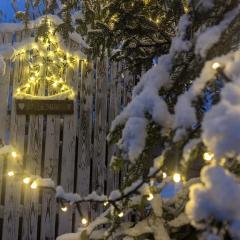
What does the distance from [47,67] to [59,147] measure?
0.91m

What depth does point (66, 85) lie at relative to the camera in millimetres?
5348

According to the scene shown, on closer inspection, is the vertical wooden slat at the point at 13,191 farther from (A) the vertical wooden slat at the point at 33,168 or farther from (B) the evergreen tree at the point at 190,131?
(B) the evergreen tree at the point at 190,131

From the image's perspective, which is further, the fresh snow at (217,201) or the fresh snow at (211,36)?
the fresh snow at (211,36)

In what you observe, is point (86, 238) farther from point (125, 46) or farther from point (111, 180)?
point (111, 180)

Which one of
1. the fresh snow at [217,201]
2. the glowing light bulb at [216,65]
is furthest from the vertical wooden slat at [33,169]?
the fresh snow at [217,201]

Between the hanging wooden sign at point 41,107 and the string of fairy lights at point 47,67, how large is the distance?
0.31 ft

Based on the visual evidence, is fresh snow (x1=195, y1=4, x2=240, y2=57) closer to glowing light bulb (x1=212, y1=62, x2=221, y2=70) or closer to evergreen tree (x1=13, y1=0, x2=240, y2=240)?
evergreen tree (x1=13, y1=0, x2=240, y2=240)

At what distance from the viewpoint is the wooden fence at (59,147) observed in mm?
5004

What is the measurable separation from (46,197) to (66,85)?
4.08 feet

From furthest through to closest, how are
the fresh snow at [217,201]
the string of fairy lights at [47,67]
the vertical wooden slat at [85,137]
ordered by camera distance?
the string of fairy lights at [47,67] → the vertical wooden slat at [85,137] → the fresh snow at [217,201]

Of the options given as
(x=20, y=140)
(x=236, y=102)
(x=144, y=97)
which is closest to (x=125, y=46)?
(x=144, y=97)

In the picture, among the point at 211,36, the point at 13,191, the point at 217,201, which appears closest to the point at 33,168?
the point at 13,191

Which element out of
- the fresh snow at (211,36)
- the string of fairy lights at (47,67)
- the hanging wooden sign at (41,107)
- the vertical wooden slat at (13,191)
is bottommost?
the vertical wooden slat at (13,191)

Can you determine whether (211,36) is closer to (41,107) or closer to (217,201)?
(217,201)
